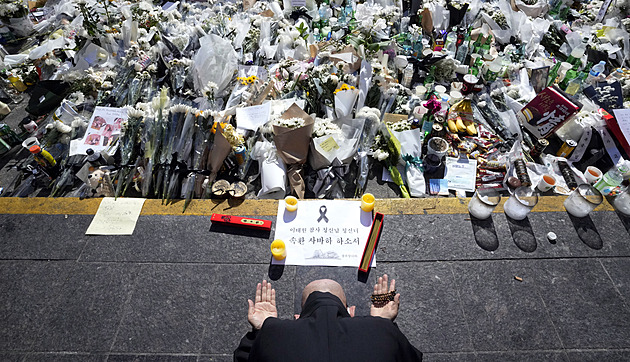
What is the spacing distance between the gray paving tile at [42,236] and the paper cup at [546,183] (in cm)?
496

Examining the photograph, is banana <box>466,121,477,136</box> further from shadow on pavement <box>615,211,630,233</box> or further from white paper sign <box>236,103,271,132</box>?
white paper sign <box>236,103,271,132</box>

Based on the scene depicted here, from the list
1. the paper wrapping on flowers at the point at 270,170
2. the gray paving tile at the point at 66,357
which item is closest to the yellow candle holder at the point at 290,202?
the paper wrapping on flowers at the point at 270,170

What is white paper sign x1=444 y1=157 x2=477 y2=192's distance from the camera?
146 inches

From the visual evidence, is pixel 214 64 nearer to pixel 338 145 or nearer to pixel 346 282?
pixel 338 145

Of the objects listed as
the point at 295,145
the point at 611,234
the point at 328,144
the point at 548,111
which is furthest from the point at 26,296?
the point at 548,111

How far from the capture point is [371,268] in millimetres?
3031

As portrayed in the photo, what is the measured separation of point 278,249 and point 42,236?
2.52m

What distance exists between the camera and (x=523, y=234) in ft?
10.6

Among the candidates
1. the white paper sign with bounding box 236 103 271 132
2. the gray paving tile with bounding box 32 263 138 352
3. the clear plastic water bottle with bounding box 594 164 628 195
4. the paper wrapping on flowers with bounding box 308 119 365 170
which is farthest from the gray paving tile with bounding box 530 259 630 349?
the gray paving tile with bounding box 32 263 138 352

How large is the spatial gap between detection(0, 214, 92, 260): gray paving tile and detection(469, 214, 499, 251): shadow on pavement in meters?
3.98

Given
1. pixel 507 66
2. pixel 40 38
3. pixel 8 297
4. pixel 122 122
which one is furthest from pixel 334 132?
pixel 40 38

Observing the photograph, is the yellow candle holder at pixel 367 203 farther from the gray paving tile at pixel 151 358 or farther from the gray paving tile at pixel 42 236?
the gray paving tile at pixel 42 236

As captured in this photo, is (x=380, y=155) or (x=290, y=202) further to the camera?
(x=380, y=155)

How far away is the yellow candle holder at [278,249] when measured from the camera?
3020 mm
